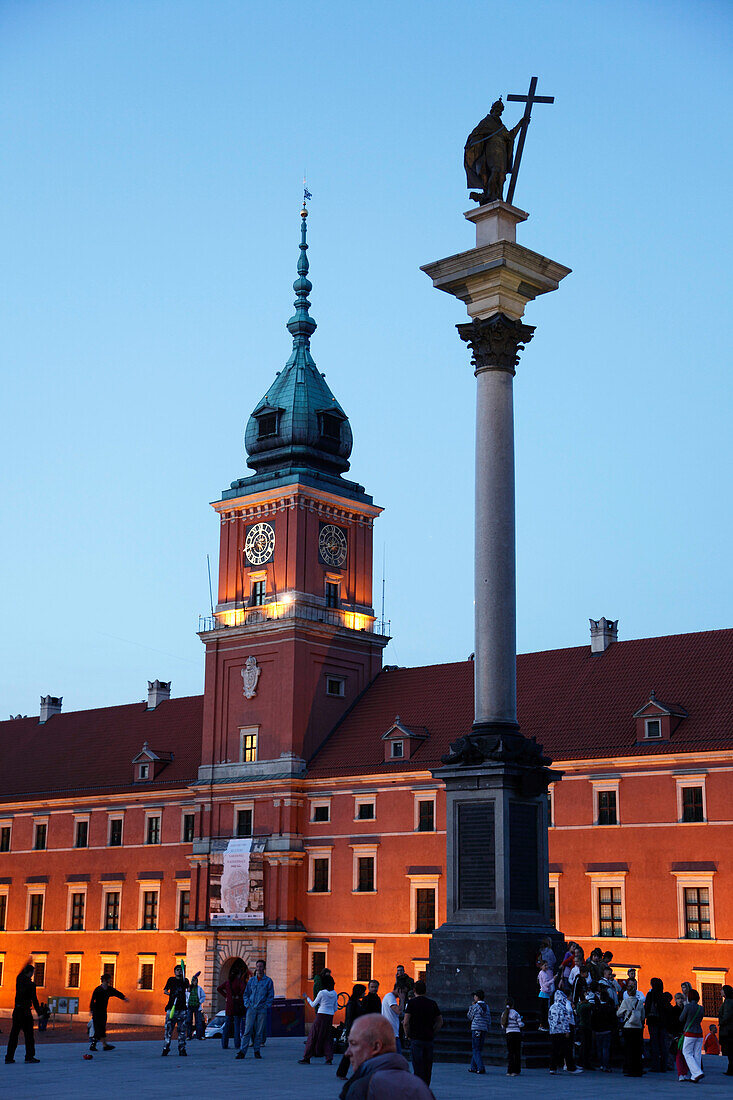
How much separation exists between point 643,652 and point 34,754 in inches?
1415

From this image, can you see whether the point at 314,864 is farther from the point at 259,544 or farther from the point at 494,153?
the point at 494,153

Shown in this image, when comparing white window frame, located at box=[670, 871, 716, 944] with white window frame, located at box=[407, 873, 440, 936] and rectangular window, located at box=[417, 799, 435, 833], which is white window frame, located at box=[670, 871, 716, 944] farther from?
rectangular window, located at box=[417, 799, 435, 833]

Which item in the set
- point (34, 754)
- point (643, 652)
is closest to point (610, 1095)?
point (643, 652)

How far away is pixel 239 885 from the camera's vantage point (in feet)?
185

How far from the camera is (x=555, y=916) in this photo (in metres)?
46.4

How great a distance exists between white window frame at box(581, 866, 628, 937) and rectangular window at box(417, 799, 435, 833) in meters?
7.42

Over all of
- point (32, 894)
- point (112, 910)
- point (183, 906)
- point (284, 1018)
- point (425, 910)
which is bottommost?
point (284, 1018)

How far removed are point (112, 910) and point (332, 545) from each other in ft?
65.2

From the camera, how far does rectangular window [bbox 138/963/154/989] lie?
59938 mm

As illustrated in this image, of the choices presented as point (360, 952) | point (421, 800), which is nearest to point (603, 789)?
point (421, 800)

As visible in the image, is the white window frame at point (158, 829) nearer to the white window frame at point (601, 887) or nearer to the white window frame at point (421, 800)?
the white window frame at point (421, 800)

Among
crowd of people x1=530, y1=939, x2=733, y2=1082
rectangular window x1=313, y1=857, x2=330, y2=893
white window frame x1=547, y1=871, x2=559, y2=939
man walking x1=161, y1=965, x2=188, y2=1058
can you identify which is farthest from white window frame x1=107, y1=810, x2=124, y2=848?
crowd of people x1=530, y1=939, x2=733, y2=1082

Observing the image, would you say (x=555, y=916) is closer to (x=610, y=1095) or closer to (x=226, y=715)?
(x=226, y=715)

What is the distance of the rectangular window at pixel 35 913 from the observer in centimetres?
6650
